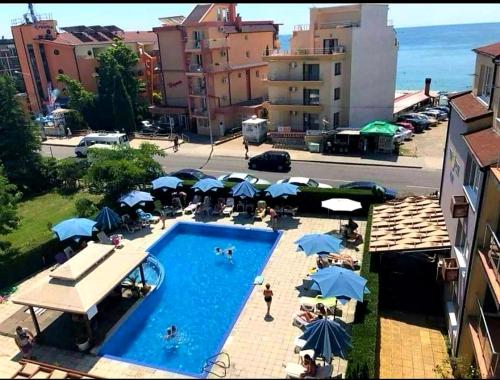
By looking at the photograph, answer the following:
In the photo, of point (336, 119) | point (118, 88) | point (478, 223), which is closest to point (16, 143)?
point (118, 88)

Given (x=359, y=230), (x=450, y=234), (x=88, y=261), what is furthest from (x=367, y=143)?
(x=88, y=261)

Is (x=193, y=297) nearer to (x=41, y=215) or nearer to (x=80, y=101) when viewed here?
(x=41, y=215)

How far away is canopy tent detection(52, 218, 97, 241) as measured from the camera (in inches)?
903

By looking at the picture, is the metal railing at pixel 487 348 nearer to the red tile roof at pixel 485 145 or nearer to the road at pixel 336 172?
the red tile roof at pixel 485 145

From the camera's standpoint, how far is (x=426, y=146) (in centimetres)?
4412

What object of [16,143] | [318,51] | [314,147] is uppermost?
[318,51]

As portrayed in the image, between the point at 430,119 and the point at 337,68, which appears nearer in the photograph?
the point at 337,68

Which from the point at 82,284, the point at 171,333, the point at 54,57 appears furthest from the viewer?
the point at 54,57

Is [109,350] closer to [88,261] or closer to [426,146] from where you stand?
[88,261]

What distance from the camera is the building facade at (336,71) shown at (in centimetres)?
4541

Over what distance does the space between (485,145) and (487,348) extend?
642 cm

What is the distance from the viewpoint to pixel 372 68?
47.1 m

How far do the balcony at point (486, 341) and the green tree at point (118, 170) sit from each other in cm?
2142

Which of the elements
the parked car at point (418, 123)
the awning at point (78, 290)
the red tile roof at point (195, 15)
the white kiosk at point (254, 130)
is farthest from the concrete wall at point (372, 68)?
the awning at point (78, 290)
